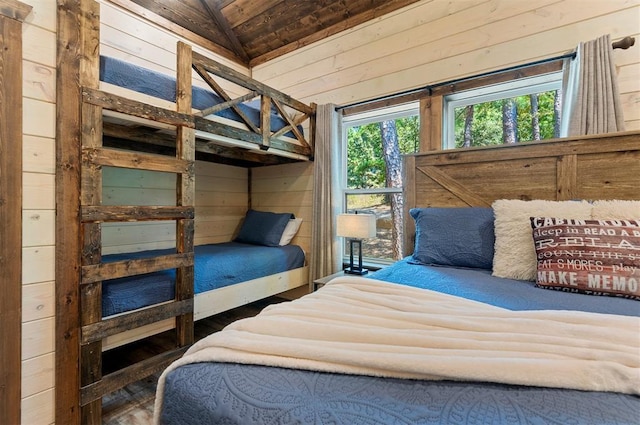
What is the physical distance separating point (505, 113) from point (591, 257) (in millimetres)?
1449

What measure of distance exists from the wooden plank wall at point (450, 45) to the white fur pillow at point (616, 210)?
74 cm

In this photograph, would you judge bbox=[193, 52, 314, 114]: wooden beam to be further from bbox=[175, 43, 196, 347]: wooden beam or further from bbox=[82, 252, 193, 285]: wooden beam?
bbox=[82, 252, 193, 285]: wooden beam

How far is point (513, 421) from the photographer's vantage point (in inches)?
20.6

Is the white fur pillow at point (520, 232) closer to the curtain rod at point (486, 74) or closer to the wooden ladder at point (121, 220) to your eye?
the curtain rod at point (486, 74)

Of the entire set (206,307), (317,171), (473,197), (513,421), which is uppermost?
(317,171)

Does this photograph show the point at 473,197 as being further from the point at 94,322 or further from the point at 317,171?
the point at 94,322

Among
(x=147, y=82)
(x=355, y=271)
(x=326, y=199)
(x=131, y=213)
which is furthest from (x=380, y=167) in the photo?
(x=131, y=213)

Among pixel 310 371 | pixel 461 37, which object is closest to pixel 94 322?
pixel 310 371

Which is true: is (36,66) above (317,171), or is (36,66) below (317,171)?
above

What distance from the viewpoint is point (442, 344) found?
2.36ft

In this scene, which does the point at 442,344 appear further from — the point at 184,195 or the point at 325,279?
the point at 325,279

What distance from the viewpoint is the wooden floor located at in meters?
1.55

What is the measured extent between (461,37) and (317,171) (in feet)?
5.50

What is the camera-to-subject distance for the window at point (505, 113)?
2107mm
